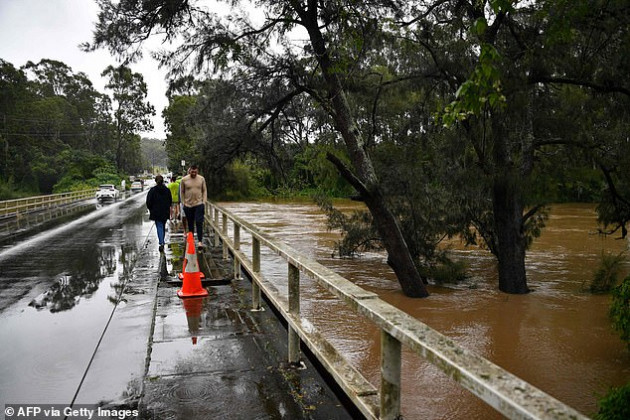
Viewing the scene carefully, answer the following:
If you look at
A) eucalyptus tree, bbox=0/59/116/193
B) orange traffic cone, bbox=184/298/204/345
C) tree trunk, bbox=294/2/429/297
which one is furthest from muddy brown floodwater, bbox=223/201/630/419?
eucalyptus tree, bbox=0/59/116/193

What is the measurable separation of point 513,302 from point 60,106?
276 feet

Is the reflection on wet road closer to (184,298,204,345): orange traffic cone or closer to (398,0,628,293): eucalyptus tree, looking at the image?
(184,298,204,345): orange traffic cone

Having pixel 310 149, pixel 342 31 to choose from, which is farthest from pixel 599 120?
pixel 310 149

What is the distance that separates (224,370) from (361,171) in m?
6.24

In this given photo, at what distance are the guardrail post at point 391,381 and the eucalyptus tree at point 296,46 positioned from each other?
6.85 meters

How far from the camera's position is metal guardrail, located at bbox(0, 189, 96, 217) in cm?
2761

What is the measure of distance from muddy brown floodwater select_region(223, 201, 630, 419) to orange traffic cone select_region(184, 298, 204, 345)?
140 centimetres

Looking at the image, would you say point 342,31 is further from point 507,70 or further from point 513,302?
point 513,302

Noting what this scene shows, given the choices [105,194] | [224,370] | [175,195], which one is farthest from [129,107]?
[224,370]

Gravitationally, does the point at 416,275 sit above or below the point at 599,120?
below

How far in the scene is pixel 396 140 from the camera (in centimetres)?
1316

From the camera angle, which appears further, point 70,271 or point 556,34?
point 70,271

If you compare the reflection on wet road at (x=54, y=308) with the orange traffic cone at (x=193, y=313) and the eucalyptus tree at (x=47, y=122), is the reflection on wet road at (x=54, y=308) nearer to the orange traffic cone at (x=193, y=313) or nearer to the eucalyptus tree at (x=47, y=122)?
the orange traffic cone at (x=193, y=313)

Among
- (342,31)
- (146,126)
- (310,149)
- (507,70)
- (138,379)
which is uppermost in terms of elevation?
(146,126)
